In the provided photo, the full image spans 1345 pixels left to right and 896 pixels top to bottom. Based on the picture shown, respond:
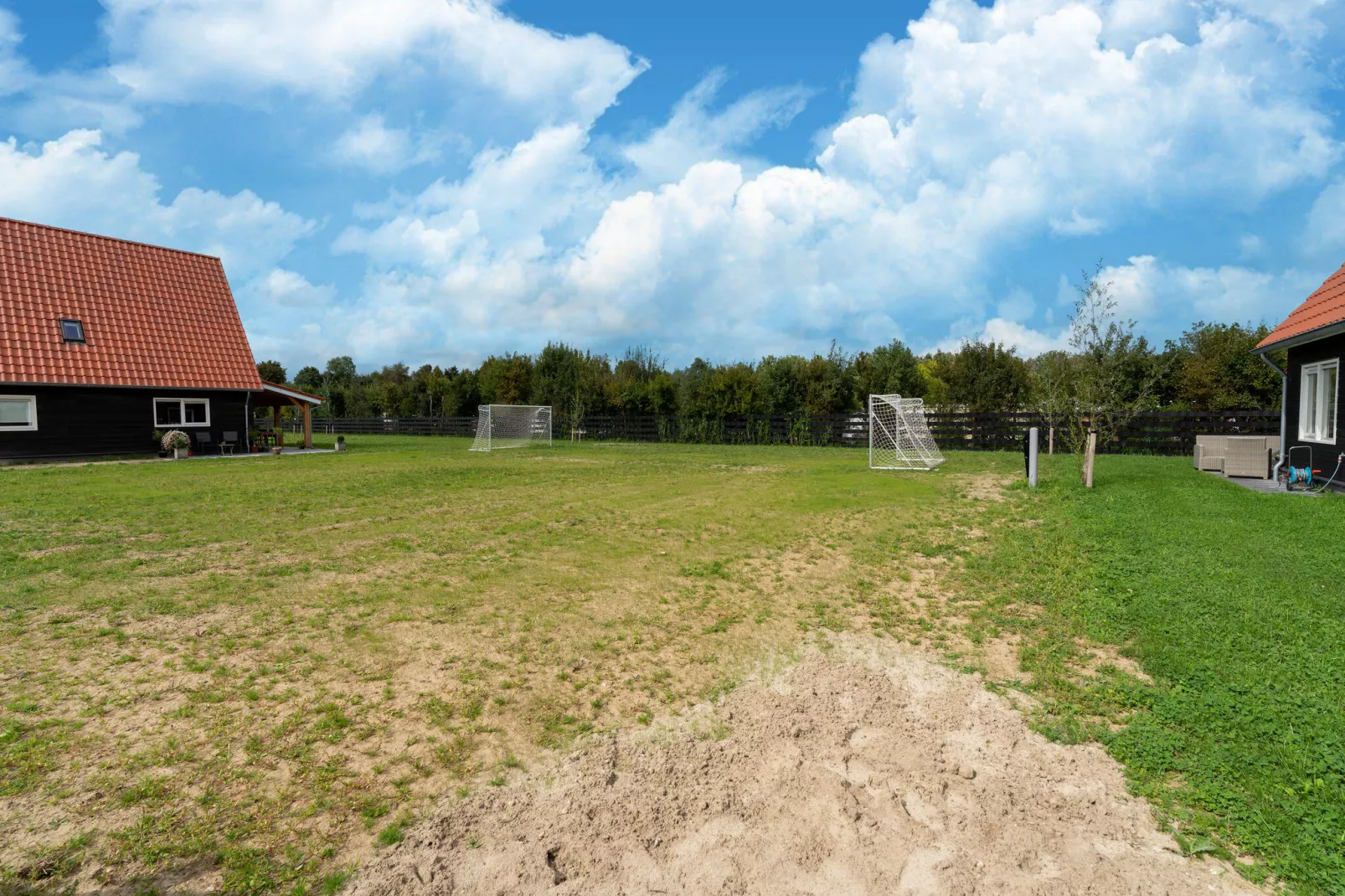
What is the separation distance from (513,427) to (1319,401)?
26541 mm

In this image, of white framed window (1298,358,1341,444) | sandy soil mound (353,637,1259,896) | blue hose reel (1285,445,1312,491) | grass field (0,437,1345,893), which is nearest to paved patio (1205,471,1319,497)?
blue hose reel (1285,445,1312,491)

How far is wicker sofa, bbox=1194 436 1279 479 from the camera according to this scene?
1288 centimetres

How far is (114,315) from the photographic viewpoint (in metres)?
20.0

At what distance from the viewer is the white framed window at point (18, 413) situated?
1730 cm

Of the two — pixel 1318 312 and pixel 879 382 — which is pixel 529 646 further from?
pixel 879 382

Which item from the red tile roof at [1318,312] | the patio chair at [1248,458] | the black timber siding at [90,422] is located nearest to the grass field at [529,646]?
the red tile roof at [1318,312]

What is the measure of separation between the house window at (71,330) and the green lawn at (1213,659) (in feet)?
77.9

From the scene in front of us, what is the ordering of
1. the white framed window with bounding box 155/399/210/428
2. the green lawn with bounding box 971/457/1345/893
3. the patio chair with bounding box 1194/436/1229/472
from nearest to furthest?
the green lawn with bounding box 971/457/1345/893 < the patio chair with bounding box 1194/436/1229/472 < the white framed window with bounding box 155/399/210/428

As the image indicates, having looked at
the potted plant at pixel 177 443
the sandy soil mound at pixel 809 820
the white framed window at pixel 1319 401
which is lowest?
the sandy soil mound at pixel 809 820

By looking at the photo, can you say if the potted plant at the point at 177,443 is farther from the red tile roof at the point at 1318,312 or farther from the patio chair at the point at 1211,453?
the patio chair at the point at 1211,453

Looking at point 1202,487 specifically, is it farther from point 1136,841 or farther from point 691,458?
point 691,458

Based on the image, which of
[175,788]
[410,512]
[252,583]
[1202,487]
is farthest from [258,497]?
[1202,487]

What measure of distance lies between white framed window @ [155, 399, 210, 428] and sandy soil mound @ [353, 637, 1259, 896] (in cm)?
2249

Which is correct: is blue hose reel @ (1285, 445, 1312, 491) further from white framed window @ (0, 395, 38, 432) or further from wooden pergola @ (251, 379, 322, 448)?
white framed window @ (0, 395, 38, 432)
